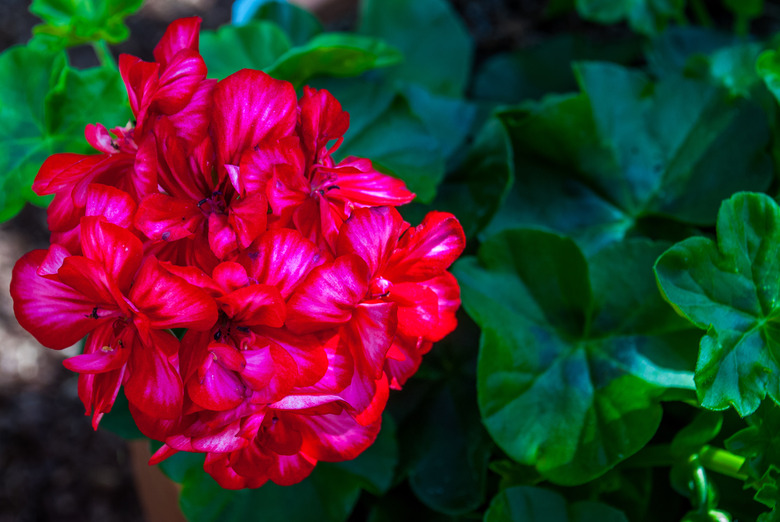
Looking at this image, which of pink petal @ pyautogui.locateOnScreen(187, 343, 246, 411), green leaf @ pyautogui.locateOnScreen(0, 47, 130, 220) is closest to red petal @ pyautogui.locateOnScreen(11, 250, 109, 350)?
pink petal @ pyautogui.locateOnScreen(187, 343, 246, 411)

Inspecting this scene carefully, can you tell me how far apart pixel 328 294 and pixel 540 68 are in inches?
38.4

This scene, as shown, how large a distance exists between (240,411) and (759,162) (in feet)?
2.72

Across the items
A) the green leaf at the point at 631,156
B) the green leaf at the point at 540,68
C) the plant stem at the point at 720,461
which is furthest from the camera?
the green leaf at the point at 540,68

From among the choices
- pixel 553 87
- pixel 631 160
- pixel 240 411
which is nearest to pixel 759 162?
pixel 631 160

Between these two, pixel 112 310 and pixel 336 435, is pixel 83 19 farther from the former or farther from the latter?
pixel 336 435

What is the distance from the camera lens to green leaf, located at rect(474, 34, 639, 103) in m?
1.26

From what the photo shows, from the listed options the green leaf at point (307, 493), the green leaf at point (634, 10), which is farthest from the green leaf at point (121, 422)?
the green leaf at point (634, 10)

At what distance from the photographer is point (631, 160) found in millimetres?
968

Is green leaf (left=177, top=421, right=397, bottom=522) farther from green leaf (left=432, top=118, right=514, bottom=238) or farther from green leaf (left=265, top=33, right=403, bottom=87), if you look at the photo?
green leaf (left=265, top=33, right=403, bottom=87)

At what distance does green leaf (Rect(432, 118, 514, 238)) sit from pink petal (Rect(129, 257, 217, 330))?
49cm

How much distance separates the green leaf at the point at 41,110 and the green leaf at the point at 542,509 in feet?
2.11

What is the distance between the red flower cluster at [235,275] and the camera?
45cm

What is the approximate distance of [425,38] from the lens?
122 cm

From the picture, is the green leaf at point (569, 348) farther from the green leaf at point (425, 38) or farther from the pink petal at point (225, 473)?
the green leaf at point (425, 38)
